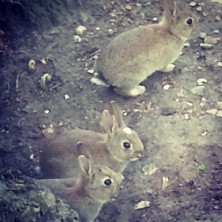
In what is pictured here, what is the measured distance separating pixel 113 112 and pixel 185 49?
5.48ft

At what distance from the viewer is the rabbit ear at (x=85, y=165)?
448cm

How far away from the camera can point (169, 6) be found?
571 centimetres

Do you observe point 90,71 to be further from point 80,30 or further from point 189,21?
point 189,21

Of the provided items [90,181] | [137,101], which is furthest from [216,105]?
[90,181]

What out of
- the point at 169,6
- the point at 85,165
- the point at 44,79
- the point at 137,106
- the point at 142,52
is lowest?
the point at 137,106

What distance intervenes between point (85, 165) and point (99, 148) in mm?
385

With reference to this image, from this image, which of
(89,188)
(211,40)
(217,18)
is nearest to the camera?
(89,188)

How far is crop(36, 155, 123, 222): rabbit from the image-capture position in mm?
4555

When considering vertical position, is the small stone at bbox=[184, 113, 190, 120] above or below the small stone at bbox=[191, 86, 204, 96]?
below

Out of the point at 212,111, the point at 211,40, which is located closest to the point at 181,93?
the point at 212,111

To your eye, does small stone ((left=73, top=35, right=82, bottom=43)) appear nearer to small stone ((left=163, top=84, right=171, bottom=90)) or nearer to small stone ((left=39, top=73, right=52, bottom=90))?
small stone ((left=39, top=73, right=52, bottom=90))

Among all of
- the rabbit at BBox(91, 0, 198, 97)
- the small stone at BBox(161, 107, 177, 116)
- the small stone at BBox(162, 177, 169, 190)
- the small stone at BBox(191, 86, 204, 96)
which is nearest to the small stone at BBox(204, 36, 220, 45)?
the rabbit at BBox(91, 0, 198, 97)

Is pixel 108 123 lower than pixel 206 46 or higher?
higher

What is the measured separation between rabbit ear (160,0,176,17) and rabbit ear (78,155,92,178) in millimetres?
A: 2028
